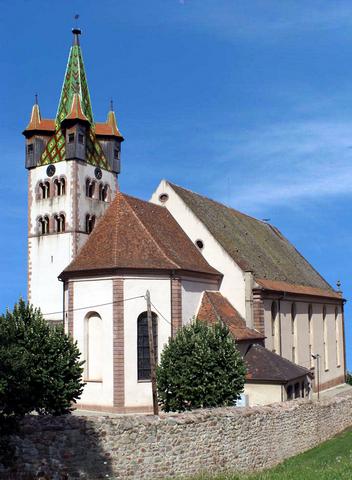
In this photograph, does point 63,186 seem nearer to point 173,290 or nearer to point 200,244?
point 200,244

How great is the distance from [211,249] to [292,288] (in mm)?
8327

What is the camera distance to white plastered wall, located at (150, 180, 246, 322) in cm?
3831

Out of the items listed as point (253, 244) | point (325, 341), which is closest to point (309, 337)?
point (325, 341)

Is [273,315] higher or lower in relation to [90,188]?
lower

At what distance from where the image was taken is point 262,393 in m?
32.7

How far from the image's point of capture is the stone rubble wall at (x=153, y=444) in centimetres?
1753

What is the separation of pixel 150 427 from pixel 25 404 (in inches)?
145

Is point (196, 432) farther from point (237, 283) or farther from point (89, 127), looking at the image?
point (89, 127)

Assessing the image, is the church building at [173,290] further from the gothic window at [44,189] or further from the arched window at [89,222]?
the gothic window at [44,189]

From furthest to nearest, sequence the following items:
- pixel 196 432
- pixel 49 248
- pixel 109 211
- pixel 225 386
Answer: pixel 49 248 → pixel 109 211 → pixel 225 386 → pixel 196 432

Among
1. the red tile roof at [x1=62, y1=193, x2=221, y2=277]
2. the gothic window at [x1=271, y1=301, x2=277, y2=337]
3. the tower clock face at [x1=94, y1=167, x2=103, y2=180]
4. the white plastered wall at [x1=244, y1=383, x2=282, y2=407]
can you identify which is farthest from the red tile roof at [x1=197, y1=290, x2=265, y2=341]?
the tower clock face at [x1=94, y1=167, x2=103, y2=180]

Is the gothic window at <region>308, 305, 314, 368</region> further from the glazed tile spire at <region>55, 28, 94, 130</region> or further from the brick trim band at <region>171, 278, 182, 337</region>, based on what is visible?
the glazed tile spire at <region>55, 28, 94, 130</region>

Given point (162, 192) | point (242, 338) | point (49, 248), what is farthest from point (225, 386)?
point (49, 248)

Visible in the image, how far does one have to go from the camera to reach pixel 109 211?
36594 millimetres
